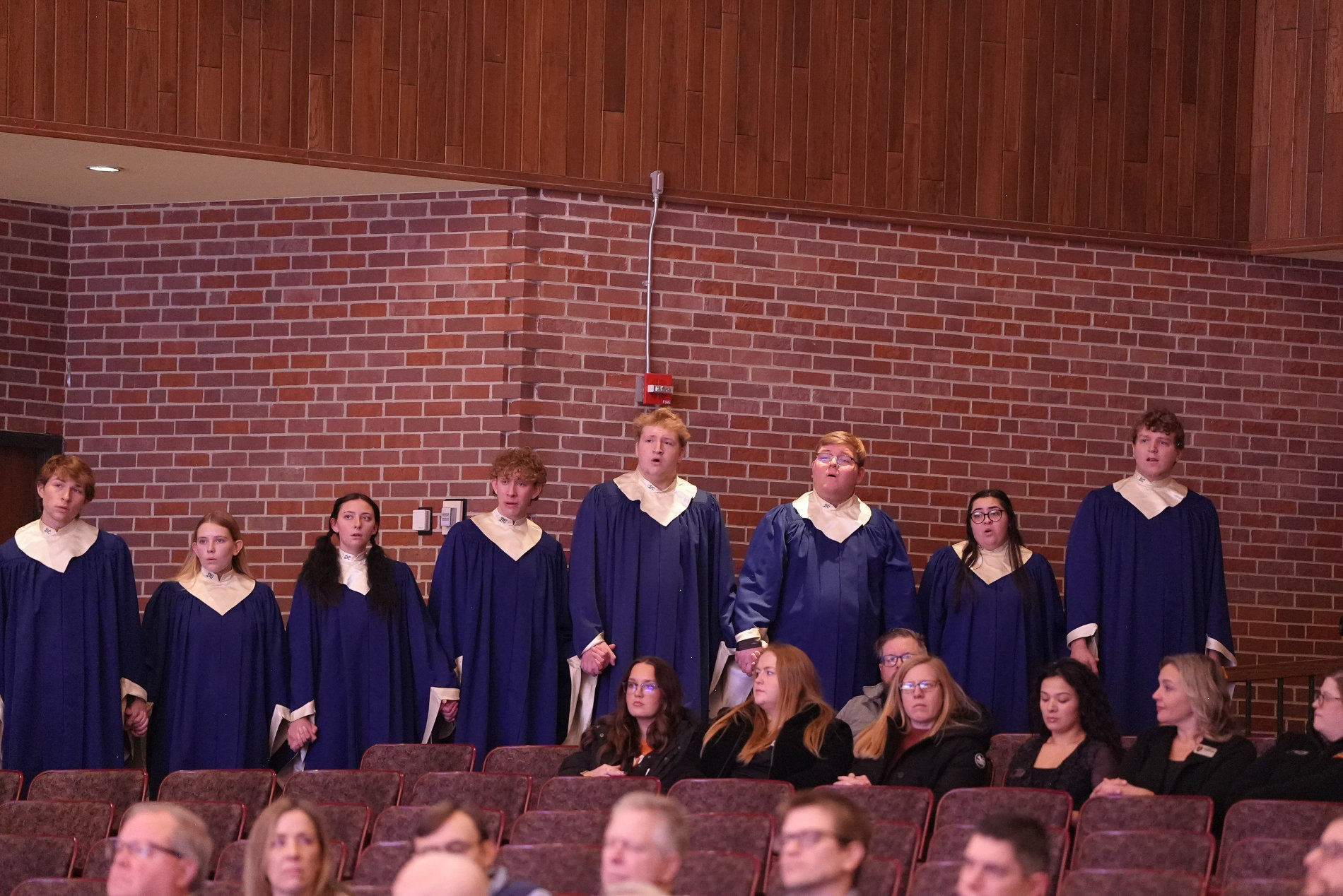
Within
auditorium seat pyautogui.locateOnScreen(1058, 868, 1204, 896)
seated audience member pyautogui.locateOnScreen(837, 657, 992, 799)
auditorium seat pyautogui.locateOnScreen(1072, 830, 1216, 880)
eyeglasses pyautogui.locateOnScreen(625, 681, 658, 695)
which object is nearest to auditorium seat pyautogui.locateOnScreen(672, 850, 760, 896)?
auditorium seat pyautogui.locateOnScreen(1058, 868, 1204, 896)

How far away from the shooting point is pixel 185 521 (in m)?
8.58

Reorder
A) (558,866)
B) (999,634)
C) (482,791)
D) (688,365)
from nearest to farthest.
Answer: (558,866), (482,791), (999,634), (688,365)

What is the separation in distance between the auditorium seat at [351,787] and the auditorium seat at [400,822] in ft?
1.85

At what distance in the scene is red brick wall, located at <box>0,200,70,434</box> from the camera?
344 inches

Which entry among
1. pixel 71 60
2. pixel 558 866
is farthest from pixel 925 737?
pixel 71 60

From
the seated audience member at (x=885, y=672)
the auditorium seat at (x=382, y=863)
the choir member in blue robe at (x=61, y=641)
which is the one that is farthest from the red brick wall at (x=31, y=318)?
the auditorium seat at (x=382, y=863)

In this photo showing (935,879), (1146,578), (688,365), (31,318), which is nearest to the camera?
(935,879)

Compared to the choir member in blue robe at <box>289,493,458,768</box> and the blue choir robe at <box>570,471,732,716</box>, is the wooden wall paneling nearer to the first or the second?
the choir member in blue robe at <box>289,493,458,768</box>

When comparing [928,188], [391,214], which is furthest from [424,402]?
[928,188]

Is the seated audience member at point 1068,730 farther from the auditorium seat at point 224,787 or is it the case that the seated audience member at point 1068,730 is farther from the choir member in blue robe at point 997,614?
the auditorium seat at point 224,787

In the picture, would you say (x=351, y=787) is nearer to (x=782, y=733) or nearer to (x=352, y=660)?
(x=352, y=660)

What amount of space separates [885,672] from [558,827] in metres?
1.75

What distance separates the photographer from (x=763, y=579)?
24.2 ft

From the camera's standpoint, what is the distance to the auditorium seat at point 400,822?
5430 millimetres
